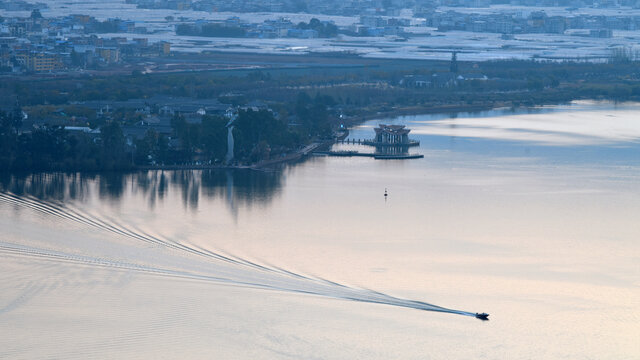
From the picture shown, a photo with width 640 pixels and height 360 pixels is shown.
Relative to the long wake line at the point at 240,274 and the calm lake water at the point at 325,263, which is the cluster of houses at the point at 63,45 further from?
the long wake line at the point at 240,274

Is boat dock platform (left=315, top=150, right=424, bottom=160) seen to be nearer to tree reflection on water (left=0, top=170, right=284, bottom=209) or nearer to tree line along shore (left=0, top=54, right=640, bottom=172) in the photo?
tree line along shore (left=0, top=54, right=640, bottom=172)

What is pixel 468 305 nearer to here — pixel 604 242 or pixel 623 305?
pixel 623 305

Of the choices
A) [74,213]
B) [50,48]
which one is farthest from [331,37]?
[74,213]

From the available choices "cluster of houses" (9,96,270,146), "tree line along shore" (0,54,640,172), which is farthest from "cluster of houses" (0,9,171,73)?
"cluster of houses" (9,96,270,146)

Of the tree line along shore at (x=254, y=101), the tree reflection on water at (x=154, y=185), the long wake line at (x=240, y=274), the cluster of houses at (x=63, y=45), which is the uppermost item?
the cluster of houses at (x=63, y=45)

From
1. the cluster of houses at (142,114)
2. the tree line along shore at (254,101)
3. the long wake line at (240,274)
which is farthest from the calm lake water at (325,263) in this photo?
the cluster of houses at (142,114)
